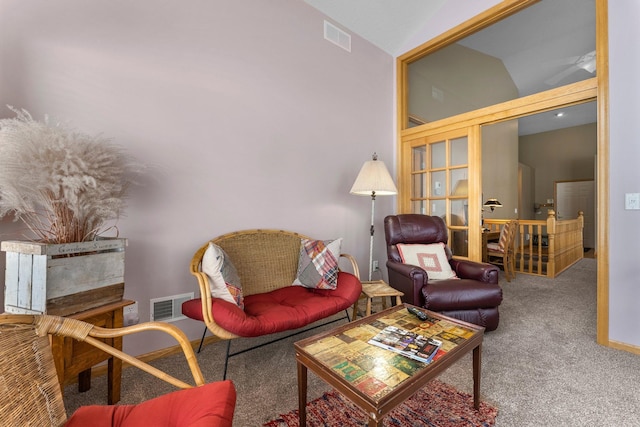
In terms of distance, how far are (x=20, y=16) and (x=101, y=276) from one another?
1531 millimetres

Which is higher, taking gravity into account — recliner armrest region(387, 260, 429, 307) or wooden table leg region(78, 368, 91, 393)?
recliner armrest region(387, 260, 429, 307)

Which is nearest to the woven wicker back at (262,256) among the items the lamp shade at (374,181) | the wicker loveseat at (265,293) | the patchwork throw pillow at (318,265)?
the wicker loveseat at (265,293)

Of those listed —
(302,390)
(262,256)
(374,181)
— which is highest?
(374,181)

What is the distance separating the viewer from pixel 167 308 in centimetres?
204

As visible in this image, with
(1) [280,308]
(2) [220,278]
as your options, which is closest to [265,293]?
(1) [280,308]

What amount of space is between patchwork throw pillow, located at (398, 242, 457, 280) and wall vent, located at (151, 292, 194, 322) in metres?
1.94

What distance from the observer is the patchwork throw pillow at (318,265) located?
225 centimetres

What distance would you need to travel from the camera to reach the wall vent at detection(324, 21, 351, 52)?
303cm

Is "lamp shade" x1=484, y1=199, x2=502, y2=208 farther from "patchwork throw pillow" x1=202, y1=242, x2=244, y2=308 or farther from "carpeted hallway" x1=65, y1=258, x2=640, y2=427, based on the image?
"patchwork throw pillow" x1=202, y1=242, x2=244, y2=308

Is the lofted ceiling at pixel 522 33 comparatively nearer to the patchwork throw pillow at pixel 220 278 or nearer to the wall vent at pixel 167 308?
the patchwork throw pillow at pixel 220 278

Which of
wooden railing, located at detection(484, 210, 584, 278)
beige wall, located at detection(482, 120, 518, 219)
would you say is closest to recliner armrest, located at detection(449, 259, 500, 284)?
wooden railing, located at detection(484, 210, 584, 278)

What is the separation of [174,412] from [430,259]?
2.36 meters

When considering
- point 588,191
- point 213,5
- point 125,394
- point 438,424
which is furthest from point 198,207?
point 588,191

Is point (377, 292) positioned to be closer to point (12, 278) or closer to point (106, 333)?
point (106, 333)
